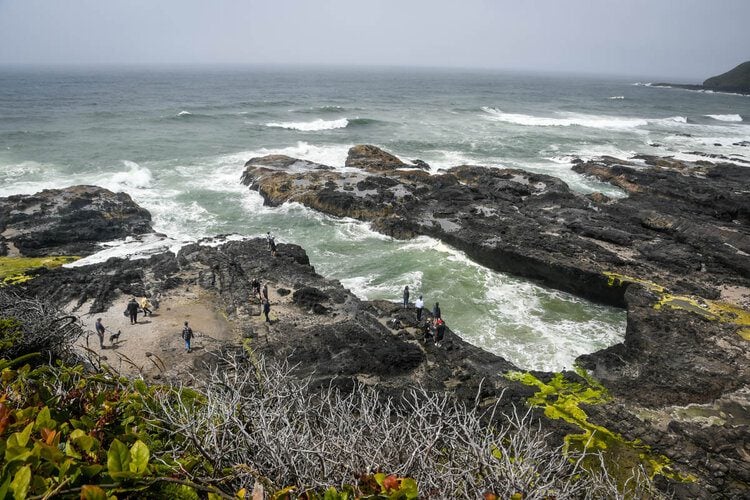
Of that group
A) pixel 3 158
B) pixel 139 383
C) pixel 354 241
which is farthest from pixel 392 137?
pixel 139 383

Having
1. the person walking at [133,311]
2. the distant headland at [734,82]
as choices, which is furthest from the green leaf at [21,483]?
the distant headland at [734,82]

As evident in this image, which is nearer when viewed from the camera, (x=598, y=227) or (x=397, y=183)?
(x=598, y=227)

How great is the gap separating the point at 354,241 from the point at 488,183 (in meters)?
9.84

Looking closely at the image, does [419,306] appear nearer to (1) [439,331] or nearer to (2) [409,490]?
(1) [439,331]

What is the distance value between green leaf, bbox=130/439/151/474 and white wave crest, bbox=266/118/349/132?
51.3 metres

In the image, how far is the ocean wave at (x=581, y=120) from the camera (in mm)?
57688

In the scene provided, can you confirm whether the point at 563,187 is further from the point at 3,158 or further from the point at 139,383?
the point at 3,158

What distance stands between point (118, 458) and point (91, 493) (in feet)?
1.01

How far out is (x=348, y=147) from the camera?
4103 centimetres

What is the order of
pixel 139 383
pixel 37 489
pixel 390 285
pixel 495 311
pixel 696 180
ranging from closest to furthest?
pixel 37 489 < pixel 139 383 < pixel 495 311 < pixel 390 285 < pixel 696 180

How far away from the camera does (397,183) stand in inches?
1008

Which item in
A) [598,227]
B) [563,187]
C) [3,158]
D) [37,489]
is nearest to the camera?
[37,489]

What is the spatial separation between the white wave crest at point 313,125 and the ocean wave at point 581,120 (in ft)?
74.9

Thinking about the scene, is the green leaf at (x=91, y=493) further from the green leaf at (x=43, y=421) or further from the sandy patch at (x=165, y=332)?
the sandy patch at (x=165, y=332)
